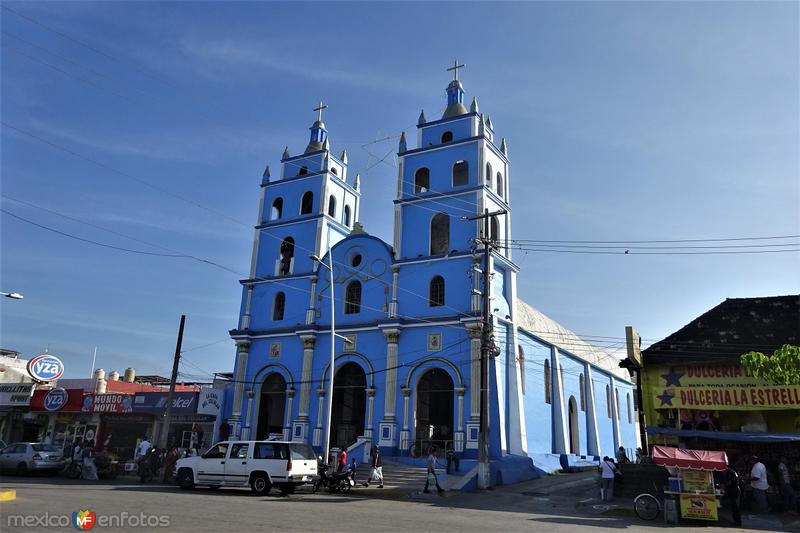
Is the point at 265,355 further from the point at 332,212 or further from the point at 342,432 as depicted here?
the point at 332,212

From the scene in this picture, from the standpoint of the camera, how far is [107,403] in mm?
38156

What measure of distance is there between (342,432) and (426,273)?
9.90m

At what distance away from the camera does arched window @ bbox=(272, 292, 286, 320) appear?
3650 cm

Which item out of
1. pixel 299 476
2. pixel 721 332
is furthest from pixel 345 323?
pixel 721 332

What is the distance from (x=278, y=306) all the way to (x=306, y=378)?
5644 mm

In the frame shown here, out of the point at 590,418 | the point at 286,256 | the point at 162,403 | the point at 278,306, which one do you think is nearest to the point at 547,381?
the point at 590,418

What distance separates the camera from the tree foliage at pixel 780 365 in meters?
18.0

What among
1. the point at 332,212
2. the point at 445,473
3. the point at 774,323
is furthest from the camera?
the point at 332,212

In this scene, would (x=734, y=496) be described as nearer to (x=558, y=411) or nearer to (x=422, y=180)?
(x=558, y=411)

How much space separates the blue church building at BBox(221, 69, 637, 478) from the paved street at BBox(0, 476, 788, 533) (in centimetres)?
821

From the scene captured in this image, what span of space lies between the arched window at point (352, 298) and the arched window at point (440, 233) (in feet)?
15.9

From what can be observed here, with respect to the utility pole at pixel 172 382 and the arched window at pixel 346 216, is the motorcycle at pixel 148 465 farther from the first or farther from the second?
the arched window at pixel 346 216

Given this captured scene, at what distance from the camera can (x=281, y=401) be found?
36.1 meters

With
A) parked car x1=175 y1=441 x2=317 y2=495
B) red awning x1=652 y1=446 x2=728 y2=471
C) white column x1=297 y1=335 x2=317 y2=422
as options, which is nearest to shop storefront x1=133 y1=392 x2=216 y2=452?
white column x1=297 y1=335 x2=317 y2=422
